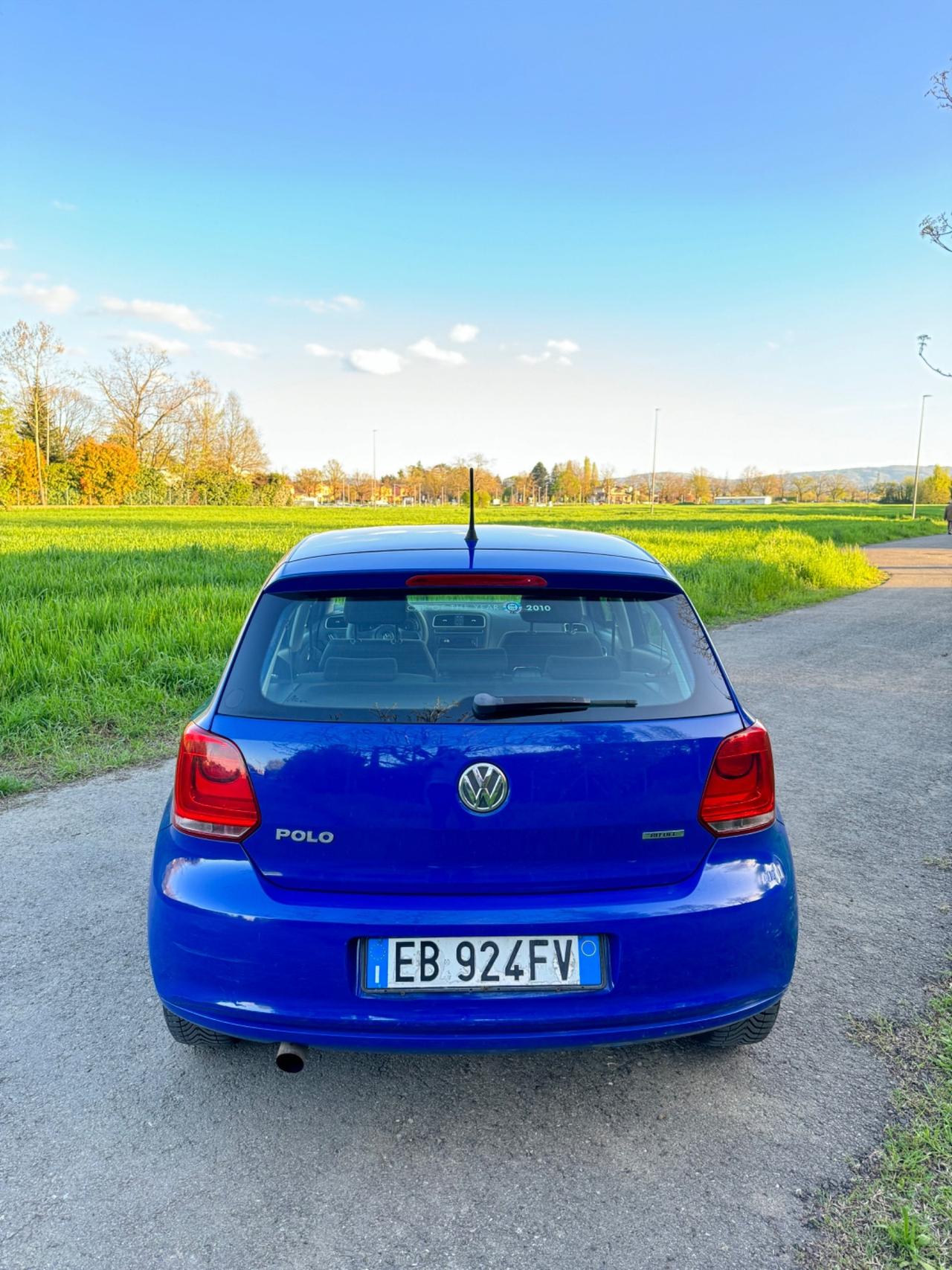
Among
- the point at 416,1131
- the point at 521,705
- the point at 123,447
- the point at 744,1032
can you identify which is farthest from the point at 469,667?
the point at 123,447

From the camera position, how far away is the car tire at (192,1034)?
240cm

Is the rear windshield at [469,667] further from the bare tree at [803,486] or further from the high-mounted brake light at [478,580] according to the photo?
the bare tree at [803,486]

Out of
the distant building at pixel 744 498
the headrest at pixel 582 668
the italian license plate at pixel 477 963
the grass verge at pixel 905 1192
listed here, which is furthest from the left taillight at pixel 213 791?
the distant building at pixel 744 498

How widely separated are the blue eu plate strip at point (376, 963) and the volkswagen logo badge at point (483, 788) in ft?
1.27

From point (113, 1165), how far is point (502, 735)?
145 centimetres

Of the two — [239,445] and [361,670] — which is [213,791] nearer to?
[361,670]

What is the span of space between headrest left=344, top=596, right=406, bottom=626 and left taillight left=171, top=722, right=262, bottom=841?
519mm

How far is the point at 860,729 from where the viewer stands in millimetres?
6344

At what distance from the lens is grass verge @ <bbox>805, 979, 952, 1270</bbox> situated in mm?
1796

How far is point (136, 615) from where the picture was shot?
865cm

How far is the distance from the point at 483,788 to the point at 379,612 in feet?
2.11

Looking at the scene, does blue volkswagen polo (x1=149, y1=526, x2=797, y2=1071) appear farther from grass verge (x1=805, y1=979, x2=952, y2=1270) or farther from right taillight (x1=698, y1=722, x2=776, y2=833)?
grass verge (x1=805, y1=979, x2=952, y2=1270)

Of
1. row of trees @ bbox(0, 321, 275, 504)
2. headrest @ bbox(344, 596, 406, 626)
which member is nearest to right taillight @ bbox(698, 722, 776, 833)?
headrest @ bbox(344, 596, 406, 626)

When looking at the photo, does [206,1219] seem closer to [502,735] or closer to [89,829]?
[502,735]
